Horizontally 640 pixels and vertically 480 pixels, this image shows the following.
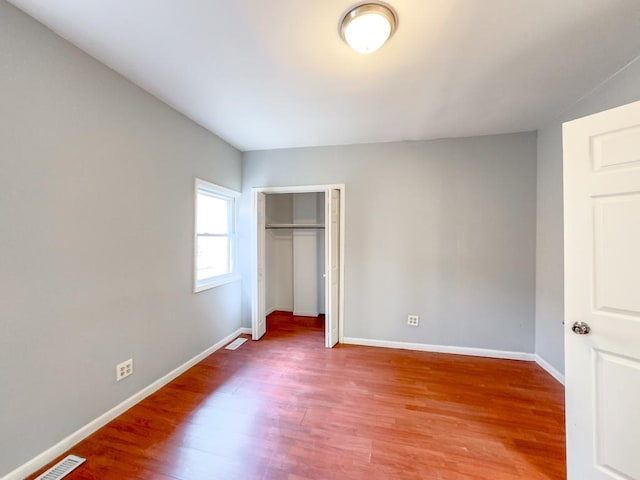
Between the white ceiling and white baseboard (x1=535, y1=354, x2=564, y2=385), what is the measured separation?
101 inches

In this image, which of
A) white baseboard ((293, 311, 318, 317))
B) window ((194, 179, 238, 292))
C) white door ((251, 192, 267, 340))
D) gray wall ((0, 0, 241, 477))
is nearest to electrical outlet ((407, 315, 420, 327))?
white baseboard ((293, 311, 318, 317))

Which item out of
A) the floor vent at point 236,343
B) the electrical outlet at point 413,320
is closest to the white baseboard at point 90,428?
the floor vent at point 236,343

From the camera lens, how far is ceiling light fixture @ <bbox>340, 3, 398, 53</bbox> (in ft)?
4.42

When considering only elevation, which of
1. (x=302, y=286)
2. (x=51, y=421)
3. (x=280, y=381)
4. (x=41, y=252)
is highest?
(x=41, y=252)

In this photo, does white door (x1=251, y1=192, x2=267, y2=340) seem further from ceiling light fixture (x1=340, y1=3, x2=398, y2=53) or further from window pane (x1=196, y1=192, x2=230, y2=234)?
ceiling light fixture (x1=340, y1=3, x2=398, y2=53)

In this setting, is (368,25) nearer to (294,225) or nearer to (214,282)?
(214,282)

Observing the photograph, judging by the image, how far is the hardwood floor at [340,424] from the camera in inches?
61.9

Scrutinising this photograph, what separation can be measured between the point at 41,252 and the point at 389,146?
3367 millimetres

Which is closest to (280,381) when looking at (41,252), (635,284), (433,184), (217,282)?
(217,282)

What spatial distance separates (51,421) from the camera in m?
1.59

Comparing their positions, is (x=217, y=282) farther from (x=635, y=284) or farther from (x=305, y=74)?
(x=635, y=284)

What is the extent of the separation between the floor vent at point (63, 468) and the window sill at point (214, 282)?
1476mm

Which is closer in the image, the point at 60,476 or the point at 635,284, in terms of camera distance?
the point at 635,284

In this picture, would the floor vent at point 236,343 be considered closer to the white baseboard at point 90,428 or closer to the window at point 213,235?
the white baseboard at point 90,428
